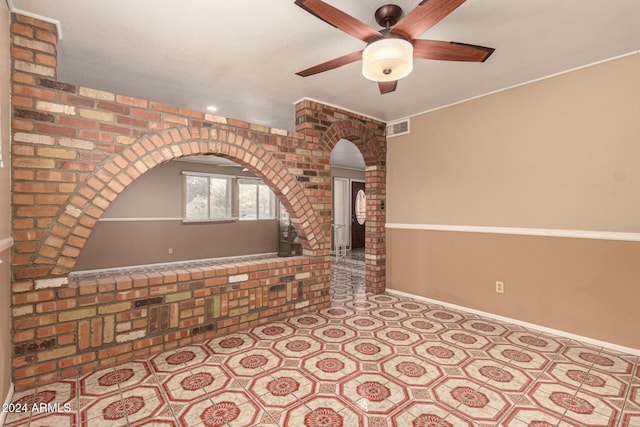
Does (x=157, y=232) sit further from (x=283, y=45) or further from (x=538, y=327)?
(x=538, y=327)

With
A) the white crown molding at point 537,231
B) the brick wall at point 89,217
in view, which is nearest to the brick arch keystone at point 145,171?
the brick wall at point 89,217

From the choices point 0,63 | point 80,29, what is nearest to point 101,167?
point 0,63

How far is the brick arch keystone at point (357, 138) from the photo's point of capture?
140 inches

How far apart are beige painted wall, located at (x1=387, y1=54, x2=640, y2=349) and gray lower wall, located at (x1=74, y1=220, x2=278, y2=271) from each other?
4.63 m

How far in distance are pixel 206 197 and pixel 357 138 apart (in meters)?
4.52

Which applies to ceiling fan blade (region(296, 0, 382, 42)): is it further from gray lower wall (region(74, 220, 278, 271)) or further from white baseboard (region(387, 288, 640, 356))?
gray lower wall (region(74, 220, 278, 271))

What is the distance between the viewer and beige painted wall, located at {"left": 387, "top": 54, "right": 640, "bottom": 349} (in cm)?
245

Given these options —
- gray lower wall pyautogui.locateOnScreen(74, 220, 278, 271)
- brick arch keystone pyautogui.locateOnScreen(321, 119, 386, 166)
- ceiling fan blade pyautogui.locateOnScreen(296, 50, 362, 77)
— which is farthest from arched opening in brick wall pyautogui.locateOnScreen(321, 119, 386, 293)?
gray lower wall pyautogui.locateOnScreen(74, 220, 278, 271)

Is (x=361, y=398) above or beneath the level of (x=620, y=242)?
beneath

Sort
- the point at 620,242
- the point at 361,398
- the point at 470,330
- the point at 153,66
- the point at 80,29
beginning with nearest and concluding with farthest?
the point at 361,398, the point at 80,29, the point at 620,242, the point at 153,66, the point at 470,330

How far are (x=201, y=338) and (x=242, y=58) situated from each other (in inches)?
94.6

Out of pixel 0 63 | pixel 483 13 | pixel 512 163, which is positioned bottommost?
pixel 512 163

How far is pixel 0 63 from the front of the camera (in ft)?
5.29

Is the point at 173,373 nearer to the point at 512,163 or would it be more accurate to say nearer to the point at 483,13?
the point at 483,13
